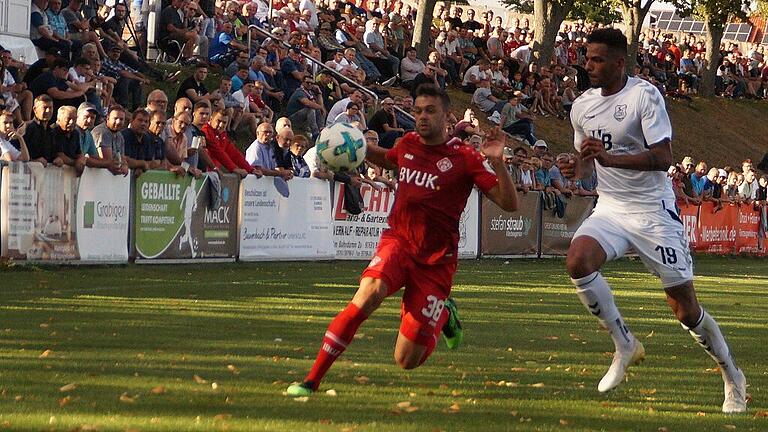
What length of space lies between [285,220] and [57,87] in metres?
4.19

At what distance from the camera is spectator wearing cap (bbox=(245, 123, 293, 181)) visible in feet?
71.6

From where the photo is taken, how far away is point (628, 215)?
9.49 m

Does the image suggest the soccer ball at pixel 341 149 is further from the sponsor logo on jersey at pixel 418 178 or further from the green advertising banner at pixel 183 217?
the green advertising banner at pixel 183 217

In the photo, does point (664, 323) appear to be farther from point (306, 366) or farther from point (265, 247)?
point (265, 247)

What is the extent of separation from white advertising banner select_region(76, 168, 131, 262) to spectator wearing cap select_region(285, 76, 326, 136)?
8282 mm

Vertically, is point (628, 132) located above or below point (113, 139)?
above

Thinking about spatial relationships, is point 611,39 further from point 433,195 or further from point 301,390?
point 301,390

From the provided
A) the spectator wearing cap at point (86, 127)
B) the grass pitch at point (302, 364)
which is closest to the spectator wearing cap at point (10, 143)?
the spectator wearing cap at point (86, 127)

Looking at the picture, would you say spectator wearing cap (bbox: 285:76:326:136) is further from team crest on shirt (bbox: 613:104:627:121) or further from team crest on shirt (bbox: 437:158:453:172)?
team crest on shirt (bbox: 437:158:453:172)

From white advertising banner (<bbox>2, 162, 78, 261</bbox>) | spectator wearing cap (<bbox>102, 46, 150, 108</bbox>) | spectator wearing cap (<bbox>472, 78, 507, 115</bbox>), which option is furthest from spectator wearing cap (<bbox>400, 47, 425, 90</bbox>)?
white advertising banner (<bbox>2, 162, 78, 261</bbox>)

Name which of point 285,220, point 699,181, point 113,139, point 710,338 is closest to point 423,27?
point 699,181

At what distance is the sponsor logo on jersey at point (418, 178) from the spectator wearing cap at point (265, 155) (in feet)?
42.3

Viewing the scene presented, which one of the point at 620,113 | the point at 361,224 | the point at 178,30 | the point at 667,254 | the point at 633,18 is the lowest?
the point at 361,224

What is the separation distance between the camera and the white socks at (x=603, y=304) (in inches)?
367
